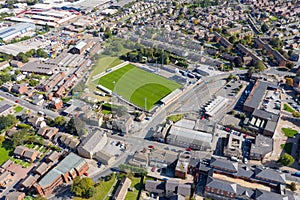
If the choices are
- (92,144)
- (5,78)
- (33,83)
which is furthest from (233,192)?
(5,78)

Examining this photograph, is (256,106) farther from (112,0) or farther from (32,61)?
(112,0)

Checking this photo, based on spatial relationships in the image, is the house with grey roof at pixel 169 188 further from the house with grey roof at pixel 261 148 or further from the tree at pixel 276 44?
the tree at pixel 276 44

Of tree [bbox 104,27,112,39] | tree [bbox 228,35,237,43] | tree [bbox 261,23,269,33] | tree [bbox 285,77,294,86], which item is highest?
tree [bbox 261,23,269,33]

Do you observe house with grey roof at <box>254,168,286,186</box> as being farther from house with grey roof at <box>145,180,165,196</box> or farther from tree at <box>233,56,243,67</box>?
tree at <box>233,56,243,67</box>

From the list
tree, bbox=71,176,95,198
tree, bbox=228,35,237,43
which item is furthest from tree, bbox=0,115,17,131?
tree, bbox=228,35,237,43

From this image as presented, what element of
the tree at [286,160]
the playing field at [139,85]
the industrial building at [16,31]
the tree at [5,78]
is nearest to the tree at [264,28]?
the playing field at [139,85]
